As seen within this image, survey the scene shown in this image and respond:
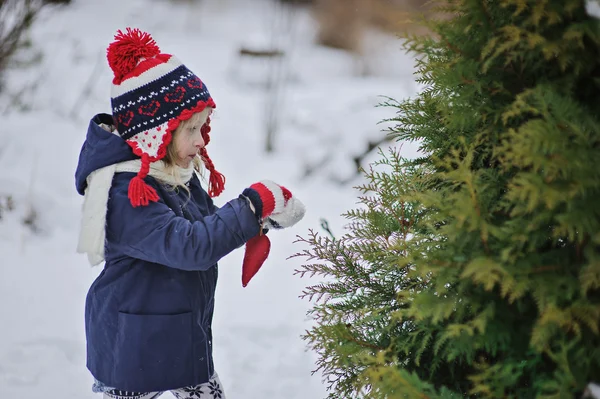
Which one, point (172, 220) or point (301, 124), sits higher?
point (301, 124)

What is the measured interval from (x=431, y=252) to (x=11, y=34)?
5028mm

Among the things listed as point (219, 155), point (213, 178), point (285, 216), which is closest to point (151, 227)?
point (285, 216)

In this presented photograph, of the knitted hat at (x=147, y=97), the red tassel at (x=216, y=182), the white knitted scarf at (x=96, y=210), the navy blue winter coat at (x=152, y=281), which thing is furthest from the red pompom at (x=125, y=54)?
the red tassel at (x=216, y=182)

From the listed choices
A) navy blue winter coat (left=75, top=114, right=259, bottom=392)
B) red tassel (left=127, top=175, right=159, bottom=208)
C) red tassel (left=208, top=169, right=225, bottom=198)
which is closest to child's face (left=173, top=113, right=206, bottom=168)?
navy blue winter coat (left=75, top=114, right=259, bottom=392)

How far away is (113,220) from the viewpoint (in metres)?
2.17

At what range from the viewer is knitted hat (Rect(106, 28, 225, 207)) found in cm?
223

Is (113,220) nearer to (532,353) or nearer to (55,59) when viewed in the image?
(532,353)

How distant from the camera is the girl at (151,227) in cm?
212

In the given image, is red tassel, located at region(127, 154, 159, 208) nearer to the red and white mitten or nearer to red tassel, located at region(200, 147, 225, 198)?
the red and white mitten

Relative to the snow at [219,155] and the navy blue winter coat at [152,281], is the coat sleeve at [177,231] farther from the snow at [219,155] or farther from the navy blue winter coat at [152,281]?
the snow at [219,155]

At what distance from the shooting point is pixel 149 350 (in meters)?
2.24

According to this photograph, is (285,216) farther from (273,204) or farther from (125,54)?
(125,54)

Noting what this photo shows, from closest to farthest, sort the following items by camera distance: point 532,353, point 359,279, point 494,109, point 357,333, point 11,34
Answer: point 532,353 → point 494,109 → point 357,333 → point 359,279 → point 11,34

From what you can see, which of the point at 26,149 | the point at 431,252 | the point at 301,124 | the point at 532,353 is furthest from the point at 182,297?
the point at 301,124
